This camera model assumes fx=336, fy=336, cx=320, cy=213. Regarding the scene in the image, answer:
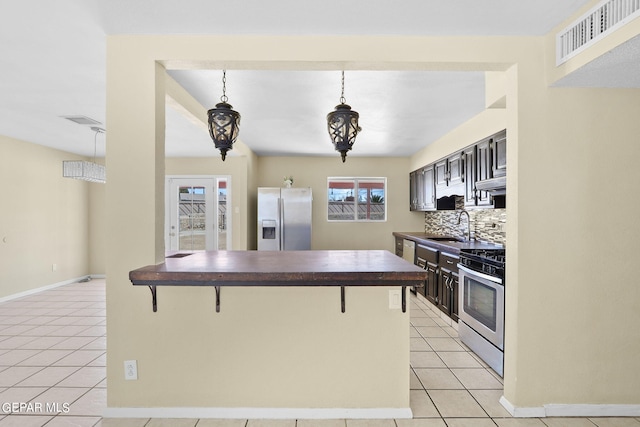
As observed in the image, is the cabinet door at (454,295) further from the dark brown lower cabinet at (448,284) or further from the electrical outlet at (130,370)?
the electrical outlet at (130,370)

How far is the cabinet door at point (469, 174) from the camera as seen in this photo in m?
3.73

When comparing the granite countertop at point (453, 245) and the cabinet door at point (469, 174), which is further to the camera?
the cabinet door at point (469, 174)

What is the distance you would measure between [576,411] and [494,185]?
188cm

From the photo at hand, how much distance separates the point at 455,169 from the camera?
427 centimetres

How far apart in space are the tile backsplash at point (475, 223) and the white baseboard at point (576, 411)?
1.83 metres

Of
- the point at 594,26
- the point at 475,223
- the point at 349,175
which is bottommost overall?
the point at 475,223

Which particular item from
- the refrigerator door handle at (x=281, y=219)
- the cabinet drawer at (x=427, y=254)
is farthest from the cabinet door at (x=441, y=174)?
the refrigerator door handle at (x=281, y=219)

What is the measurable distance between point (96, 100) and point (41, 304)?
326 cm

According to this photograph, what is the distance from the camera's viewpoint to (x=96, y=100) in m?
Answer: 3.28

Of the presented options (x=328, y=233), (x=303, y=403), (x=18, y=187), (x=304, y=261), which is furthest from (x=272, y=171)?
(x=303, y=403)

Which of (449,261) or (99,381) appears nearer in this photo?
(99,381)

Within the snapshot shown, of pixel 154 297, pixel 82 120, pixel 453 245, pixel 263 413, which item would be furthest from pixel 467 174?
pixel 82 120

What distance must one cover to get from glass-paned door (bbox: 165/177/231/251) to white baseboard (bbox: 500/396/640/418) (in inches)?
208

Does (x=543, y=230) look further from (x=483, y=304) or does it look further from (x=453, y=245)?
(x=453, y=245)
